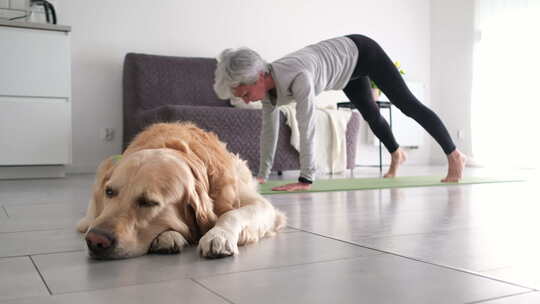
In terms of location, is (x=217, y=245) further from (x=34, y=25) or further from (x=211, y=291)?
(x=34, y=25)

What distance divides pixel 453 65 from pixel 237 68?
16.8 ft

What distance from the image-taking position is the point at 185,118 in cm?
422

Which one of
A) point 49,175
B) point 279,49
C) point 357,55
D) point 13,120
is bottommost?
point 49,175

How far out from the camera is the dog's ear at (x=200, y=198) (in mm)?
1368

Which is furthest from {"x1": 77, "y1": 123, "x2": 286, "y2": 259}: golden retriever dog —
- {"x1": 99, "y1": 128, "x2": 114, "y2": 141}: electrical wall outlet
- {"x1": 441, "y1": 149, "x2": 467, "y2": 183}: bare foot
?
{"x1": 99, "y1": 128, "x2": 114, "y2": 141}: electrical wall outlet

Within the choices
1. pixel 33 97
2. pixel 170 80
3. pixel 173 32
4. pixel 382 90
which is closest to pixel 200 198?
pixel 382 90

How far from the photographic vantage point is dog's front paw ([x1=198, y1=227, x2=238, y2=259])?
126cm

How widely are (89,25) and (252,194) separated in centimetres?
411

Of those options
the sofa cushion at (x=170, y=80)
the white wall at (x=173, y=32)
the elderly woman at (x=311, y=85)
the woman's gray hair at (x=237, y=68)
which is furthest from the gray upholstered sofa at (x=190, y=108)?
the woman's gray hair at (x=237, y=68)

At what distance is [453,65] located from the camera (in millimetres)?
7184

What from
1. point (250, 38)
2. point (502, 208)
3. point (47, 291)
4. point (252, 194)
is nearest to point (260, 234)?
point (252, 194)

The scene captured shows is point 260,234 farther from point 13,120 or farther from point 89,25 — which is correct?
point 89,25

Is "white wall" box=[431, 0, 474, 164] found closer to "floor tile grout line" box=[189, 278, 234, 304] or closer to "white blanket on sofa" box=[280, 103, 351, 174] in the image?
"white blanket on sofa" box=[280, 103, 351, 174]

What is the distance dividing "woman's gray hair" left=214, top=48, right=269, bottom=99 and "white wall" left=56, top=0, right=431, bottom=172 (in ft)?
8.85
